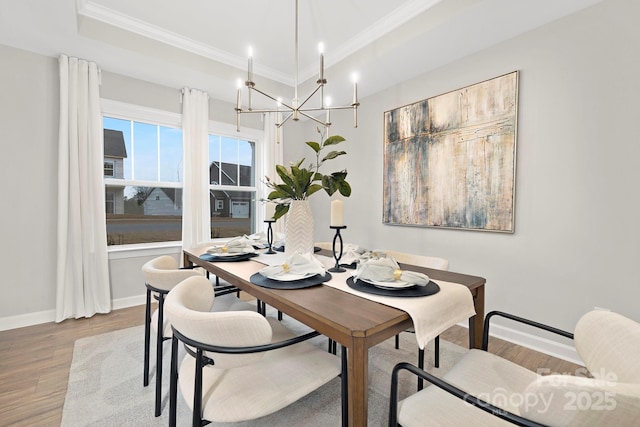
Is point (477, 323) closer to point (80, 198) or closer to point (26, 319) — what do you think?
point (80, 198)

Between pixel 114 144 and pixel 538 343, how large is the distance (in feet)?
14.8

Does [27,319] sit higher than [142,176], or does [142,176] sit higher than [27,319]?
[142,176]

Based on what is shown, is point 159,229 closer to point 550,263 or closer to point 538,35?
point 550,263

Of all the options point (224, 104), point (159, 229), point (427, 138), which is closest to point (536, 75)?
point (427, 138)

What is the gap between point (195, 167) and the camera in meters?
3.53

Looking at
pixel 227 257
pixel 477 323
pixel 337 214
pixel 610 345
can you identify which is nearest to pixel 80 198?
pixel 227 257

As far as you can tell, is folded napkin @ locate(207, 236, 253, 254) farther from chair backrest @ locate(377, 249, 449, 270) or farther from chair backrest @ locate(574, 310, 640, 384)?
chair backrest @ locate(574, 310, 640, 384)

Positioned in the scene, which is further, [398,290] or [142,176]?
[142,176]

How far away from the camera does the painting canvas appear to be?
2.39 m

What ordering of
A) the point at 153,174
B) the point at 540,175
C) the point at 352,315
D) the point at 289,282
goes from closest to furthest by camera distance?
the point at 352,315, the point at 289,282, the point at 540,175, the point at 153,174

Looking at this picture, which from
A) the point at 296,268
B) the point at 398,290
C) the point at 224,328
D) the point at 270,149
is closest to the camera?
the point at 224,328

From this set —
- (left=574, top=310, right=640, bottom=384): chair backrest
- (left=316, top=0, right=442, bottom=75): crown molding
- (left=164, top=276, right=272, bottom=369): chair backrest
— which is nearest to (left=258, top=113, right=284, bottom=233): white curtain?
(left=316, top=0, right=442, bottom=75): crown molding

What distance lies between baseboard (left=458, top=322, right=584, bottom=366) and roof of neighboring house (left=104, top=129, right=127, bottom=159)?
4.19 metres

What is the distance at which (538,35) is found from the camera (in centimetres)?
223
